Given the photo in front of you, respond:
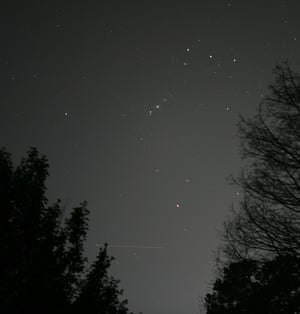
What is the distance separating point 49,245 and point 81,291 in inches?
140

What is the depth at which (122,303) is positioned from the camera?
13.1 metres

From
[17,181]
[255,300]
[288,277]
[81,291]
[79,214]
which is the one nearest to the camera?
[288,277]

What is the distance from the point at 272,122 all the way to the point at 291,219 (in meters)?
1.37

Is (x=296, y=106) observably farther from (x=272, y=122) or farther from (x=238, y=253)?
(x=238, y=253)

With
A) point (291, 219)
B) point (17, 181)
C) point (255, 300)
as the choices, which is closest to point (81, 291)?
point (17, 181)

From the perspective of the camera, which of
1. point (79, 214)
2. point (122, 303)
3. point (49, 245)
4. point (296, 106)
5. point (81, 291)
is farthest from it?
point (122, 303)

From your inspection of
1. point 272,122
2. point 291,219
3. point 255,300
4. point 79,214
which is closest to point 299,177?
point 291,219

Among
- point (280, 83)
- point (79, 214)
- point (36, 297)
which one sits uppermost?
point (280, 83)

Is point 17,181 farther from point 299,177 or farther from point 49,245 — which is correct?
point 299,177

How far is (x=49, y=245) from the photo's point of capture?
8.36 metres

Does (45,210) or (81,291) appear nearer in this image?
(45,210)

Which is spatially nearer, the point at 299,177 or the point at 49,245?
the point at 299,177

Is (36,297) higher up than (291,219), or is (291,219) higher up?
(291,219)

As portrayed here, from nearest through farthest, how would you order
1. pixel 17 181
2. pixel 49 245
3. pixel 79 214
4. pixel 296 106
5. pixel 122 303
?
pixel 296 106 → pixel 17 181 → pixel 49 245 → pixel 79 214 → pixel 122 303
